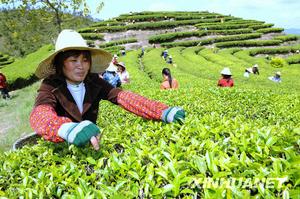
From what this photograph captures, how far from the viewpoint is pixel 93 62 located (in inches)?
145

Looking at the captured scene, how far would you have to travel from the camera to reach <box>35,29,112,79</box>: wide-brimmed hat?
3.10 meters

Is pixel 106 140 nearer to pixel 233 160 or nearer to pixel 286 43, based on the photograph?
pixel 233 160

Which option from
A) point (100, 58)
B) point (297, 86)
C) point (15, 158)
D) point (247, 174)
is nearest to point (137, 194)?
point (247, 174)

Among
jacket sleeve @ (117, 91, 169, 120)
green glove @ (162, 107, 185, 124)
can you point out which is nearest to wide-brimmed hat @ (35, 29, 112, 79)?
jacket sleeve @ (117, 91, 169, 120)

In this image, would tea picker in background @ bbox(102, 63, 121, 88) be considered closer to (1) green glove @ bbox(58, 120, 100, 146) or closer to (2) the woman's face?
(2) the woman's face

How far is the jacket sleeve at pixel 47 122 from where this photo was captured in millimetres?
2537

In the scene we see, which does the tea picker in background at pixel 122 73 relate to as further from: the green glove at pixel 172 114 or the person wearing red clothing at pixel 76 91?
the green glove at pixel 172 114

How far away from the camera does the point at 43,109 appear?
2.81m

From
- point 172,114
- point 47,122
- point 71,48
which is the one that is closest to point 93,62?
point 71,48

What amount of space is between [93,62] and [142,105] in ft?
2.49

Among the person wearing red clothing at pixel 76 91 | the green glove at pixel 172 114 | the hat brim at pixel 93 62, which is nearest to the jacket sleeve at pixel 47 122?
the person wearing red clothing at pixel 76 91

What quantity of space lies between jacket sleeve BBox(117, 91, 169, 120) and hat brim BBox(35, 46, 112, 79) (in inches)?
17.1

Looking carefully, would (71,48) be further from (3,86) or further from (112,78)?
(3,86)

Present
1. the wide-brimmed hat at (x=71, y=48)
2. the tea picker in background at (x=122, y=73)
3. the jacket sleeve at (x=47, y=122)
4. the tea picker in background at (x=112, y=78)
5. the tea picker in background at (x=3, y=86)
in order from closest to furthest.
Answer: the jacket sleeve at (x=47, y=122)
the wide-brimmed hat at (x=71, y=48)
the tea picker in background at (x=112, y=78)
the tea picker in background at (x=122, y=73)
the tea picker in background at (x=3, y=86)
